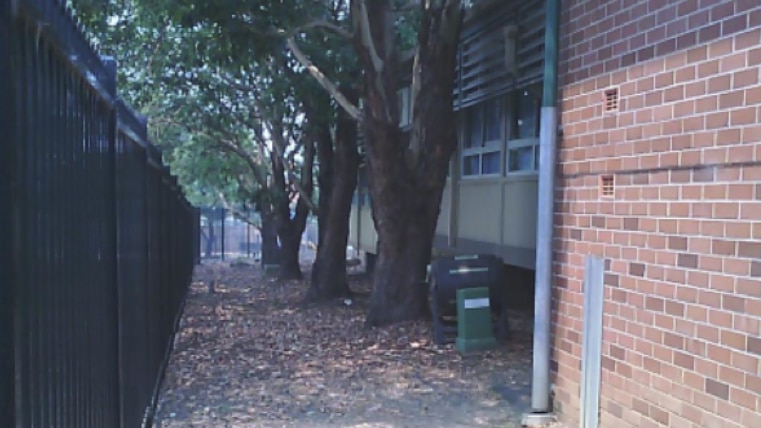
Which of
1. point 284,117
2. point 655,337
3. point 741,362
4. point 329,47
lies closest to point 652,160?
point 655,337

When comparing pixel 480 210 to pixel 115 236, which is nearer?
pixel 115 236

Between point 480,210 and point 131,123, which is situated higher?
point 131,123

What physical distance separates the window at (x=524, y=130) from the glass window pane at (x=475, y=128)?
4.61 ft

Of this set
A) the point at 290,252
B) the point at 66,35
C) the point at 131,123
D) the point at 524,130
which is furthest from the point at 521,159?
the point at 290,252

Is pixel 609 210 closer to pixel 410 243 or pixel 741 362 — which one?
pixel 741 362

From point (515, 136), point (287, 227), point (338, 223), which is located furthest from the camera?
point (287, 227)

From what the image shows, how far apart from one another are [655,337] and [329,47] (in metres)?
8.87

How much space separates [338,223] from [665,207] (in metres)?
10.4

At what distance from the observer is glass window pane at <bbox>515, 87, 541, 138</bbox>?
31.6ft

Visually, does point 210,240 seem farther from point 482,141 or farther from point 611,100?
point 611,100

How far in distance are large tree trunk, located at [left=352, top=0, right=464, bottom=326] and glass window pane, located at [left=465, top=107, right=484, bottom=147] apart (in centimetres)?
190

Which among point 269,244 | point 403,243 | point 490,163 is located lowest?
point 269,244

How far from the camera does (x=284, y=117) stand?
695 inches

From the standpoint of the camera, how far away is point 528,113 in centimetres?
1004
